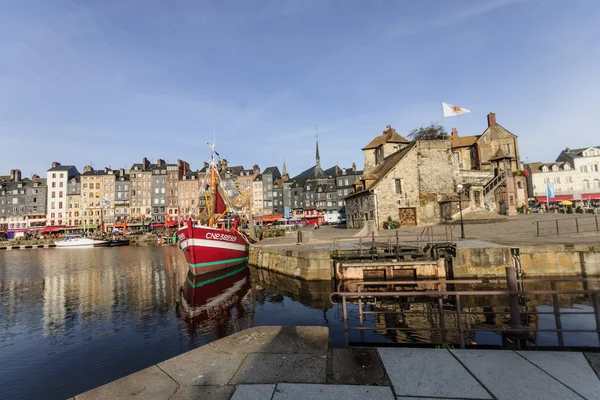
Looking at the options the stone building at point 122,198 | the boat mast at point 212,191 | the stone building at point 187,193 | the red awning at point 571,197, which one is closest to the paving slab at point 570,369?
the boat mast at point 212,191

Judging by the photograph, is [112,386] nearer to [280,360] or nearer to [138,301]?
[280,360]

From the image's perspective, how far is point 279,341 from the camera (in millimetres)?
6027

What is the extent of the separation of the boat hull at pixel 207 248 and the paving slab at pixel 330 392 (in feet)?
67.3

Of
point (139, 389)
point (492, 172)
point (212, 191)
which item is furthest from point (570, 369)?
point (492, 172)

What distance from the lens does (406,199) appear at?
120ft

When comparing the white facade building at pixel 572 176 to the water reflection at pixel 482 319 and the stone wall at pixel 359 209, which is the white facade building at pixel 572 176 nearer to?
the stone wall at pixel 359 209

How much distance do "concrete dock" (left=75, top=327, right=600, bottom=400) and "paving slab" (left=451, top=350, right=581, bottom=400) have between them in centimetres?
1

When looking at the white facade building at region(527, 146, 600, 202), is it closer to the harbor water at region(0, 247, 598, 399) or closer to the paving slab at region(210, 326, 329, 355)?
the harbor water at region(0, 247, 598, 399)

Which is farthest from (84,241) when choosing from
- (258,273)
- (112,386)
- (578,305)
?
(578,305)

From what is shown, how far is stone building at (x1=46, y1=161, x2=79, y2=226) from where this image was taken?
8725 centimetres

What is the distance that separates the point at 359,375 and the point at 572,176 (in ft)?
279

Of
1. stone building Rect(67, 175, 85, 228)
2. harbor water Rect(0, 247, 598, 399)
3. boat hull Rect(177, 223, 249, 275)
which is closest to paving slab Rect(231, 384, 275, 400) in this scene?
harbor water Rect(0, 247, 598, 399)

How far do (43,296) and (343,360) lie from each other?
22419 millimetres

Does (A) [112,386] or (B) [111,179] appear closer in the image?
(A) [112,386]
